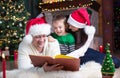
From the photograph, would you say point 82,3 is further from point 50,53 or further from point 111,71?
point 111,71

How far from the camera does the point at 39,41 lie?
8.30 feet

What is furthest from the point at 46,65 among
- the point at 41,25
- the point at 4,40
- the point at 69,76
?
the point at 4,40

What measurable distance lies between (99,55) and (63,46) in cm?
40

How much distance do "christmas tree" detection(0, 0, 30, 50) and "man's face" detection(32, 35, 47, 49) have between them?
3.99 meters

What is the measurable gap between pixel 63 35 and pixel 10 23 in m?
3.58

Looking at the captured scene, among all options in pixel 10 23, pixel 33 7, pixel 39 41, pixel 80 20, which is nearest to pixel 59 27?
pixel 80 20

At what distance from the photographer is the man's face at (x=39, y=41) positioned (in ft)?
8.30

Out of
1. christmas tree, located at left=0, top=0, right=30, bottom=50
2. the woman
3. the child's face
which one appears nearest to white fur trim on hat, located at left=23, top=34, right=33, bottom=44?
the child's face

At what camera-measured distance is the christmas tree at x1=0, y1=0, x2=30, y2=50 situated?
21.3 ft

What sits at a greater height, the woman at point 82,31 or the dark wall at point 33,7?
the dark wall at point 33,7

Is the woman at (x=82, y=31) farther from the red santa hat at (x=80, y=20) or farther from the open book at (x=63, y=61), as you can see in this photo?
the open book at (x=63, y=61)

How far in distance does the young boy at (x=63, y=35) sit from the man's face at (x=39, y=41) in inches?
18.4

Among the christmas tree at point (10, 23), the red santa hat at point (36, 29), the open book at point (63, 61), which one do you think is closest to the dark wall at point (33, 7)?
the christmas tree at point (10, 23)

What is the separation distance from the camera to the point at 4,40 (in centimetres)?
651
